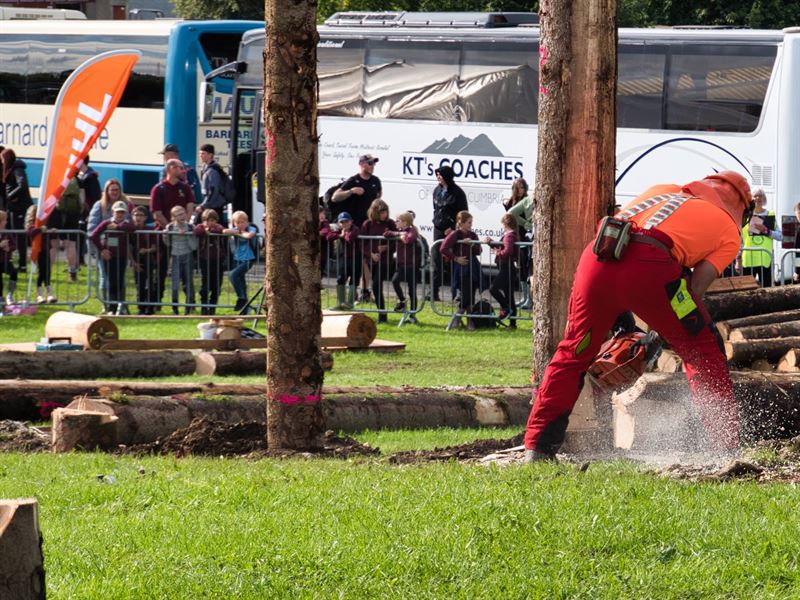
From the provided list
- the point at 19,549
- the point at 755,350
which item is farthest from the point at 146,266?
the point at 19,549


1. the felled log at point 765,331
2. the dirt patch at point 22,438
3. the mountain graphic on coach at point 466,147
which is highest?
the mountain graphic on coach at point 466,147

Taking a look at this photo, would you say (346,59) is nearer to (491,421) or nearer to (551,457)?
(491,421)

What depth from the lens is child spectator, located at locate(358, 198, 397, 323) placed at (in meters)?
19.0

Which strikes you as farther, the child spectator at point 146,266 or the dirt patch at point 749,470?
the child spectator at point 146,266

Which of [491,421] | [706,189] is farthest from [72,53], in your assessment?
[706,189]

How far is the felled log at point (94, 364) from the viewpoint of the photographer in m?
12.4

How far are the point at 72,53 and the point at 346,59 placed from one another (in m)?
7.67

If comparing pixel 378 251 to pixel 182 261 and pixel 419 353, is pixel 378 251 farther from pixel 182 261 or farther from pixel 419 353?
pixel 419 353

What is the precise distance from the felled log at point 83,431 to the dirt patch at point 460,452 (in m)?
1.83

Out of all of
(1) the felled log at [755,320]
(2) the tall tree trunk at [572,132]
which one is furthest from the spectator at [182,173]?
(2) the tall tree trunk at [572,132]

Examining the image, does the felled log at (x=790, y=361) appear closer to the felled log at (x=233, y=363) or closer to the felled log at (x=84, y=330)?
the felled log at (x=233, y=363)

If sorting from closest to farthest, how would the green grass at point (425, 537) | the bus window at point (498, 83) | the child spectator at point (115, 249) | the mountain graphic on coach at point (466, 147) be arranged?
the green grass at point (425, 537) → the child spectator at point (115, 249) → the bus window at point (498, 83) → the mountain graphic on coach at point (466, 147)

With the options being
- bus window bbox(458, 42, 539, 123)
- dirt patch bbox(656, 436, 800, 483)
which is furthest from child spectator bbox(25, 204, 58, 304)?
dirt patch bbox(656, 436, 800, 483)

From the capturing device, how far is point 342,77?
969 inches
